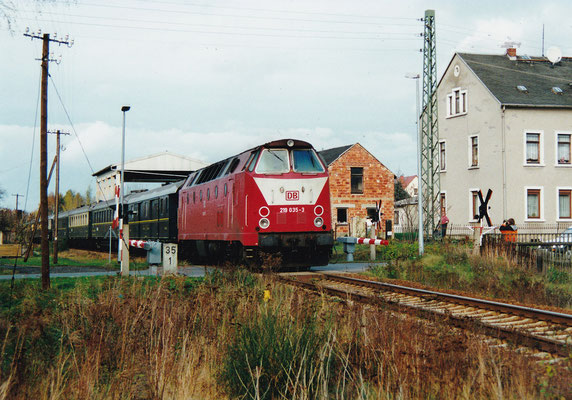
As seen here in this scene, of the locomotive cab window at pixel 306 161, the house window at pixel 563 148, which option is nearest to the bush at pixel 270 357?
the locomotive cab window at pixel 306 161

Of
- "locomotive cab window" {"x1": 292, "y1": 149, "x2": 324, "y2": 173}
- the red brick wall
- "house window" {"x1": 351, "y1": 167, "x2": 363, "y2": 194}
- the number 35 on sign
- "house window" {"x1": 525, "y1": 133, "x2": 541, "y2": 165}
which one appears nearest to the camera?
the number 35 on sign

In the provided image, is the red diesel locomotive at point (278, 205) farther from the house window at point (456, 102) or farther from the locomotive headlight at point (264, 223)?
the house window at point (456, 102)

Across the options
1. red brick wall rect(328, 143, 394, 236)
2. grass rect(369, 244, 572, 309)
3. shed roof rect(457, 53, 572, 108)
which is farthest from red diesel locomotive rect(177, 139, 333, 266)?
red brick wall rect(328, 143, 394, 236)

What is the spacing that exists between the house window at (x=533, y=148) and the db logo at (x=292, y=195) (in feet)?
83.6

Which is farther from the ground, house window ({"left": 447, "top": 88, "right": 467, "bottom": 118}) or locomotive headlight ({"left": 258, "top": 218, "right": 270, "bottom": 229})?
house window ({"left": 447, "top": 88, "right": 467, "bottom": 118})

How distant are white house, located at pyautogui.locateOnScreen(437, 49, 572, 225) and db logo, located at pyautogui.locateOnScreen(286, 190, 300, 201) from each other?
23526 millimetres

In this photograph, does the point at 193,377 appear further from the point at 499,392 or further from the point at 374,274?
the point at 374,274

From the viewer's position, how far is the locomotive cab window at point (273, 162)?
51.5 feet

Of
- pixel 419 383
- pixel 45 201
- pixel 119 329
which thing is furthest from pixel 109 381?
pixel 45 201

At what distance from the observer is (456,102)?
136ft

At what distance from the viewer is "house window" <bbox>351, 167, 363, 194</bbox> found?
4825cm

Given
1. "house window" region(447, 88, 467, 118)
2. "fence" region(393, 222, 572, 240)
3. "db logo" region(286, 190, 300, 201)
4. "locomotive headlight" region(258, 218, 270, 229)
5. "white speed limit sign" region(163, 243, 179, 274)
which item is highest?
"house window" region(447, 88, 467, 118)

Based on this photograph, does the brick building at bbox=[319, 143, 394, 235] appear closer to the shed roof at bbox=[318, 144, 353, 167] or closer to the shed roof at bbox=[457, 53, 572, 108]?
the shed roof at bbox=[318, 144, 353, 167]

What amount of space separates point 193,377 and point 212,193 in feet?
44.7
